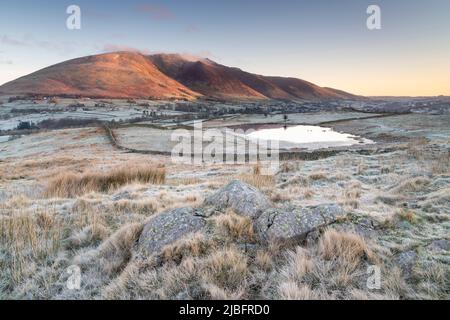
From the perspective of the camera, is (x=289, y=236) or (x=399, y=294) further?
(x=289, y=236)

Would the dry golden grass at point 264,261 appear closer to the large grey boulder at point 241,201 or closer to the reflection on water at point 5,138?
the large grey boulder at point 241,201

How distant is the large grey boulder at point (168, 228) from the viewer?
4940 mm

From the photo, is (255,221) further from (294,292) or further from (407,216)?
(407,216)

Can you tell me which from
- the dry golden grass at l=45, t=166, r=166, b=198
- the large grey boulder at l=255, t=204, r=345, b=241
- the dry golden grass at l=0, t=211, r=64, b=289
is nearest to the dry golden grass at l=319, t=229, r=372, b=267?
the large grey boulder at l=255, t=204, r=345, b=241

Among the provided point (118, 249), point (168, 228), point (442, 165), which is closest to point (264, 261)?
point (168, 228)

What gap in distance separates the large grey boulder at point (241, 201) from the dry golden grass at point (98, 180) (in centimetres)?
581

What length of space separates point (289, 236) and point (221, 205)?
1846mm

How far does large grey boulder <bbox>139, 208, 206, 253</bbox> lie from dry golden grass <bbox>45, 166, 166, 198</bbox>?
19.1 ft

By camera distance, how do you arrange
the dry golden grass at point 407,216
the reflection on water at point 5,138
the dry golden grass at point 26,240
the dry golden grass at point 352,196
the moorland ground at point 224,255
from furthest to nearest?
the reflection on water at point 5,138, the dry golden grass at point 352,196, the dry golden grass at point 407,216, the dry golden grass at point 26,240, the moorland ground at point 224,255

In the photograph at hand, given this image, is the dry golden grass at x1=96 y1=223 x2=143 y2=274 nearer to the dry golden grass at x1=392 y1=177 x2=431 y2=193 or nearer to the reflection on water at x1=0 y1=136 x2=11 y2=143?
the dry golden grass at x1=392 y1=177 x2=431 y2=193

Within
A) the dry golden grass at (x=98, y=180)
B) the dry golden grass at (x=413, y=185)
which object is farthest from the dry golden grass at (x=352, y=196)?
the dry golden grass at (x=98, y=180)

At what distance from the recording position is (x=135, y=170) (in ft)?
Result: 44.5
